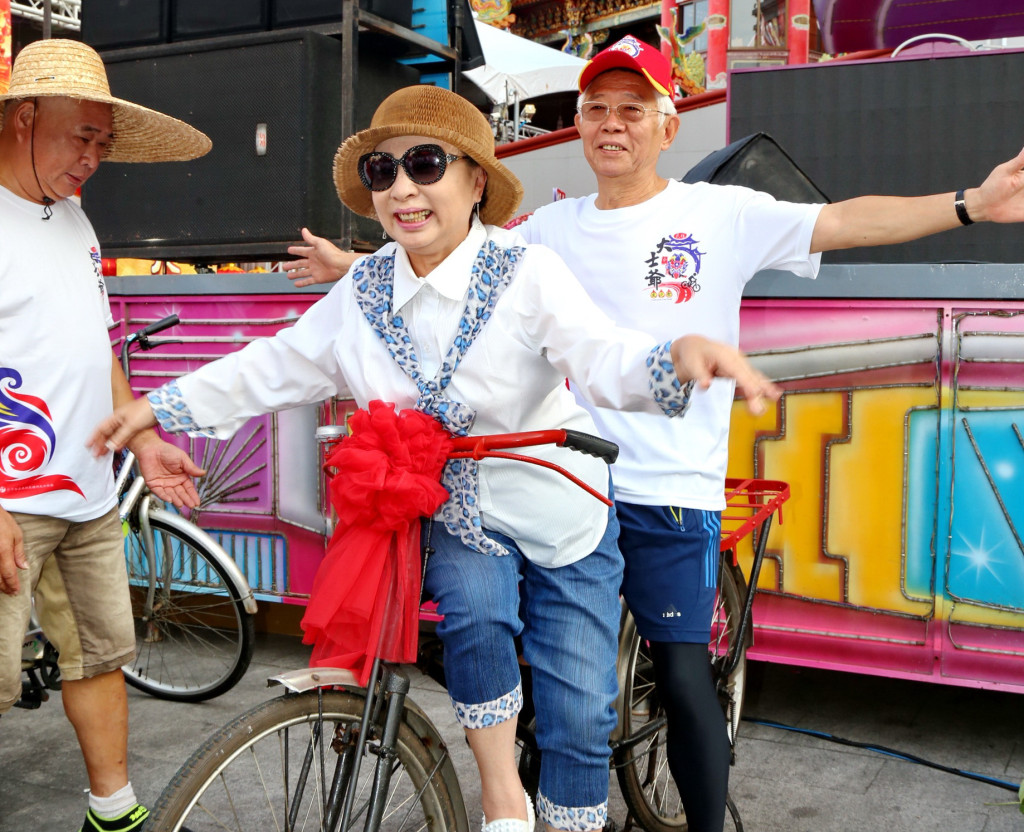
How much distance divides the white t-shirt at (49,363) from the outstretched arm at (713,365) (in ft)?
4.65

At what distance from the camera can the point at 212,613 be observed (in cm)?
427

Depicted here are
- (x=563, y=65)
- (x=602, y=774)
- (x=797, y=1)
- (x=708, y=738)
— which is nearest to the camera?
(x=602, y=774)

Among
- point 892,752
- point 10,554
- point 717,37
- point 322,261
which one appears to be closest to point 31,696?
point 10,554

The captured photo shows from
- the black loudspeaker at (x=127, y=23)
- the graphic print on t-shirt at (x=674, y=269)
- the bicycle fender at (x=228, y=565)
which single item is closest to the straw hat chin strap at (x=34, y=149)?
the graphic print on t-shirt at (x=674, y=269)

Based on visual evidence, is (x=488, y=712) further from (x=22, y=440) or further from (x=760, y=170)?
(x=760, y=170)

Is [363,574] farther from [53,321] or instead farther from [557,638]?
[53,321]

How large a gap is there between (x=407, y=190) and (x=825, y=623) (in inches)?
86.8

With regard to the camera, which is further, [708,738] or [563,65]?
[563,65]

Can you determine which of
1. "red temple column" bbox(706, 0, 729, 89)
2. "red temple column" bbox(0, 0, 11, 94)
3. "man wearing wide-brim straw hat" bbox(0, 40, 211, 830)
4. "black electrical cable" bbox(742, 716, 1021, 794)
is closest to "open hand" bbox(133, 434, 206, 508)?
"man wearing wide-brim straw hat" bbox(0, 40, 211, 830)

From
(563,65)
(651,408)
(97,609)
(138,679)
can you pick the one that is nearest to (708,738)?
(651,408)

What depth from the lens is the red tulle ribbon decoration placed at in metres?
1.66

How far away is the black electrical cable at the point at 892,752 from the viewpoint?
304cm

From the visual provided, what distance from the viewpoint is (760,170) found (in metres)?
3.39

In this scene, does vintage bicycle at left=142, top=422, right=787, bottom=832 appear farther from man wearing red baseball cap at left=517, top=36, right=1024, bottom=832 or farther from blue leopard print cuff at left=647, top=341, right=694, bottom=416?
man wearing red baseball cap at left=517, top=36, right=1024, bottom=832
